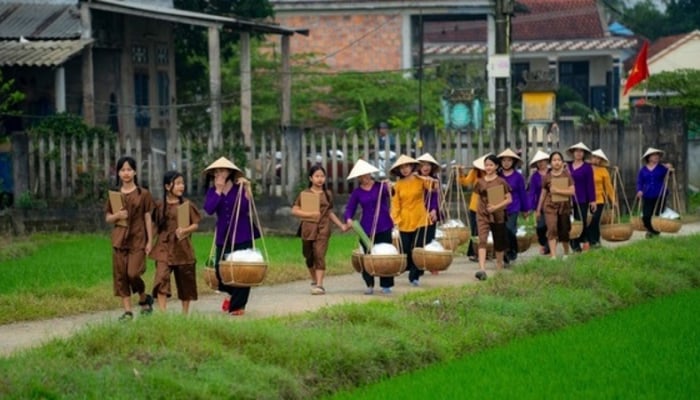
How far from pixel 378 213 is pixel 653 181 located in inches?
281

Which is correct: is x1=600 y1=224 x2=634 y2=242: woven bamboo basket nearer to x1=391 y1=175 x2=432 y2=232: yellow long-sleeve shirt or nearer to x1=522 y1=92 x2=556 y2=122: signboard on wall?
x1=391 y1=175 x2=432 y2=232: yellow long-sleeve shirt

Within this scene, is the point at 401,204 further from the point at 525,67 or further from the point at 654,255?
the point at 525,67

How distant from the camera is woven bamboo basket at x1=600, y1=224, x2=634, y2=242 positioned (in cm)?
2438

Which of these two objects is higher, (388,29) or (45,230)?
(388,29)

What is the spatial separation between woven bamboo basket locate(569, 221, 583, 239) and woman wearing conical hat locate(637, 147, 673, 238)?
4.59 ft

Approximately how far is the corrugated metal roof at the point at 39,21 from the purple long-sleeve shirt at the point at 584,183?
36.3 feet

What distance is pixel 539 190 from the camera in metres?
23.5

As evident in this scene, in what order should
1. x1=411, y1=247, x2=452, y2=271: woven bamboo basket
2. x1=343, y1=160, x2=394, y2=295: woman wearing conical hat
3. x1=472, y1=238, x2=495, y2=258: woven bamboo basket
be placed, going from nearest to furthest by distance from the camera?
1. x1=343, y1=160, x2=394, y2=295: woman wearing conical hat
2. x1=411, y1=247, x2=452, y2=271: woven bamboo basket
3. x1=472, y1=238, x2=495, y2=258: woven bamboo basket

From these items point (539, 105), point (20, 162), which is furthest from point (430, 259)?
point (539, 105)

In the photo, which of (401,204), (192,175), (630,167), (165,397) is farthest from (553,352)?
(630,167)

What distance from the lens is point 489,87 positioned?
4625 centimetres

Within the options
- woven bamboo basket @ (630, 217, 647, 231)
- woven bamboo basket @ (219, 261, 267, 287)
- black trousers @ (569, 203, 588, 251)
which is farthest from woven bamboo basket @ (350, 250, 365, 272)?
woven bamboo basket @ (630, 217, 647, 231)

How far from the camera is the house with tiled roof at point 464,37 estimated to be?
4775 centimetres

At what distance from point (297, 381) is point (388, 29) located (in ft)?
120
